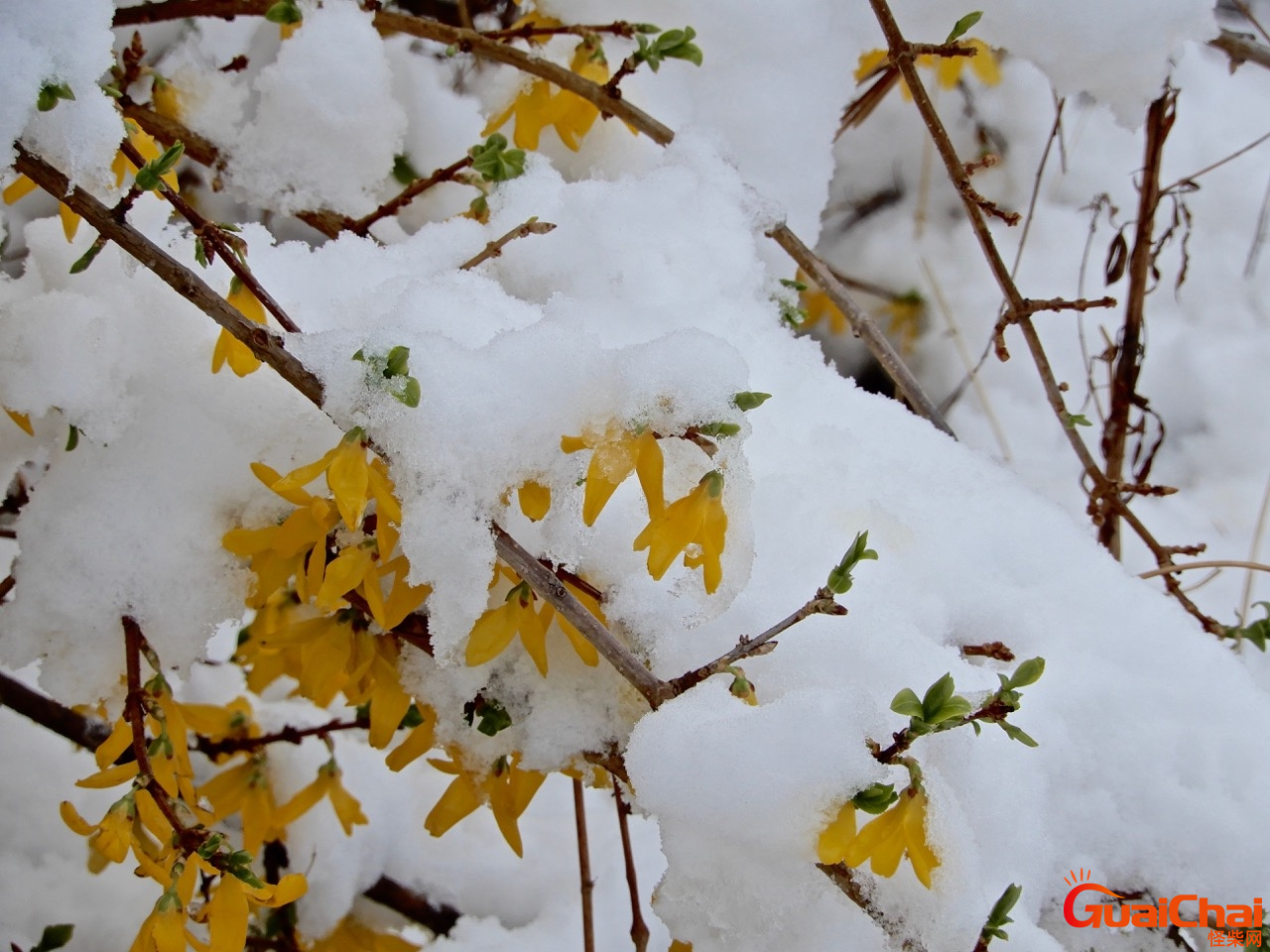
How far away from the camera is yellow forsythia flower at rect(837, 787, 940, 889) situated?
65cm

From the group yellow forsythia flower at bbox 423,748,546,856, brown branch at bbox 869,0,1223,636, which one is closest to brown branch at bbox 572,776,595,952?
yellow forsythia flower at bbox 423,748,546,856

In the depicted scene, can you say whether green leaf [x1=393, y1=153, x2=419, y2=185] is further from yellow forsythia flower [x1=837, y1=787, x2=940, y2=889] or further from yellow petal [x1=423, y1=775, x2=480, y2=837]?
yellow forsythia flower [x1=837, y1=787, x2=940, y2=889]

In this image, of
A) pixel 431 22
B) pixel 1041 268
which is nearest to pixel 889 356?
pixel 431 22

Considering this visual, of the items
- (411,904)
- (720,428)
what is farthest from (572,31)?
(411,904)

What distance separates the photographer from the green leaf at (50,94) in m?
0.70

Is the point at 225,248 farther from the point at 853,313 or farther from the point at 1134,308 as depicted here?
the point at 1134,308

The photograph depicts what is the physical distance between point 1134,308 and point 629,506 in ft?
3.13

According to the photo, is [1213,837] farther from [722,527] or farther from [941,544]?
[722,527]

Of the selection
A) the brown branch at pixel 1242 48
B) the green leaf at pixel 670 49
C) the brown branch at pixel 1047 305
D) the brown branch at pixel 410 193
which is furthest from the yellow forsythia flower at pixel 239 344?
the brown branch at pixel 1242 48

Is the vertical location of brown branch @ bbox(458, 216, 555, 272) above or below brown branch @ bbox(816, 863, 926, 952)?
above

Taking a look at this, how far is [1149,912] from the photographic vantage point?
2.88 ft

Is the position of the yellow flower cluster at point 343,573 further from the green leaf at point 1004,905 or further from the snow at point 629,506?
the green leaf at point 1004,905

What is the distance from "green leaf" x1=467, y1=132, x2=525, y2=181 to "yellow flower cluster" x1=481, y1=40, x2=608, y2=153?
0.14 metres

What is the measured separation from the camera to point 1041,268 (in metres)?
2.29
